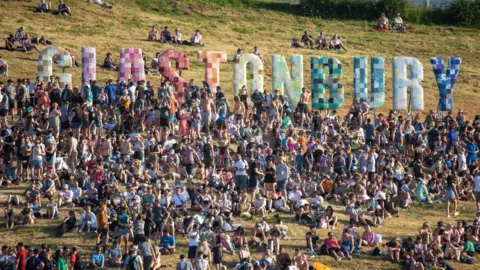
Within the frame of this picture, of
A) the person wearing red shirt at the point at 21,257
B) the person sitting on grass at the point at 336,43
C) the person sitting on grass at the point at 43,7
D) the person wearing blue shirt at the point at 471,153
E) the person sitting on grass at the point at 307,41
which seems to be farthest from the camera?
the person sitting on grass at the point at 336,43

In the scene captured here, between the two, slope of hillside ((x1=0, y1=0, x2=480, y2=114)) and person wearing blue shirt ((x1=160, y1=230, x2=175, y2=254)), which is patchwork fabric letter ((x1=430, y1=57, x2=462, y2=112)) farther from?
person wearing blue shirt ((x1=160, y1=230, x2=175, y2=254))

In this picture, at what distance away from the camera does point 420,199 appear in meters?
39.4

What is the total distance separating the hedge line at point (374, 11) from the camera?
68.7 metres

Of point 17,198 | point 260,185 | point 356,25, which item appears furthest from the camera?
point 356,25

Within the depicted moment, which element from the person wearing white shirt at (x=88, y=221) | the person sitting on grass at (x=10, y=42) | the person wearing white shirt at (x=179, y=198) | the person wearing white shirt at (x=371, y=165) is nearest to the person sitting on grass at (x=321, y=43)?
the person sitting on grass at (x=10, y=42)

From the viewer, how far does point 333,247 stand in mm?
33969

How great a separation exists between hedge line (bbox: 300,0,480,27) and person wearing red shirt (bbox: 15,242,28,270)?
131 ft

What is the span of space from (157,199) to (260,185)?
4670mm

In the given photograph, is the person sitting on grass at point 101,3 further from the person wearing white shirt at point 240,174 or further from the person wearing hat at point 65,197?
the person wearing hat at point 65,197

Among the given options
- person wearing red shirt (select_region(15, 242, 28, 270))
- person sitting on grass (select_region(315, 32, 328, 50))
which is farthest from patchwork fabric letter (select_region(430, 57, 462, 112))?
person wearing red shirt (select_region(15, 242, 28, 270))

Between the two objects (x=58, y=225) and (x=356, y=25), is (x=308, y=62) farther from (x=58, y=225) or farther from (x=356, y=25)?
(x=58, y=225)

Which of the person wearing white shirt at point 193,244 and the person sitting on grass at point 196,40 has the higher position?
the person sitting on grass at point 196,40

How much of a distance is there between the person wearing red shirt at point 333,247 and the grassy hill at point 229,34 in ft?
58.6

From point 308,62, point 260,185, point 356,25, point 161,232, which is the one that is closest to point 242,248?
point 161,232
